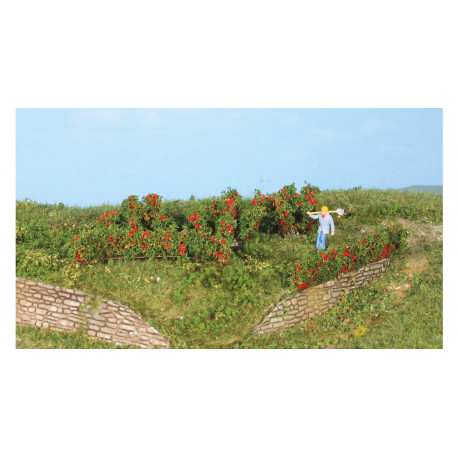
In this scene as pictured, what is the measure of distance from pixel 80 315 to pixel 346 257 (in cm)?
633

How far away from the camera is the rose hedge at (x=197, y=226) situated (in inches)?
398

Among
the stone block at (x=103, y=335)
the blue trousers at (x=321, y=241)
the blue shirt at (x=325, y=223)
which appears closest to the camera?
the stone block at (x=103, y=335)

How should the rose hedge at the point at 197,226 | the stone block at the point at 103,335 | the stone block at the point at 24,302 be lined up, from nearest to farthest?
the stone block at the point at 103,335 < the stone block at the point at 24,302 < the rose hedge at the point at 197,226

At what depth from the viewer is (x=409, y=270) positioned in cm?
1114

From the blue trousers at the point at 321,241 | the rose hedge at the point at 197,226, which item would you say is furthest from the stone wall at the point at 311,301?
the rose hedge at the point at 197,226

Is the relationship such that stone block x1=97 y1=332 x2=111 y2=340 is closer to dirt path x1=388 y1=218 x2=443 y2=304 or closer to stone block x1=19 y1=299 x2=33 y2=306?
stone block x1=19 y1=299 x2=33 y2=306

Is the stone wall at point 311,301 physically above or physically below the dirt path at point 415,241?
below

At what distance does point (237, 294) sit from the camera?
31.0 feet

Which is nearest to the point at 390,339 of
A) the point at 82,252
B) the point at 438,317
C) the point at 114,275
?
the point at 438,317

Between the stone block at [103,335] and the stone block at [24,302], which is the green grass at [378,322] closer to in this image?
the stone block at [103,335]

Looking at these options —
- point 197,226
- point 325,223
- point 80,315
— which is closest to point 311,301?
point 325,223

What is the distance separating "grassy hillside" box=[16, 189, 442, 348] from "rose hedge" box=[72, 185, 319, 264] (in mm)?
294

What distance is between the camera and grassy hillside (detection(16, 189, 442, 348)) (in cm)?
905

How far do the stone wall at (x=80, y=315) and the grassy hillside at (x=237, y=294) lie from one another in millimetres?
178
